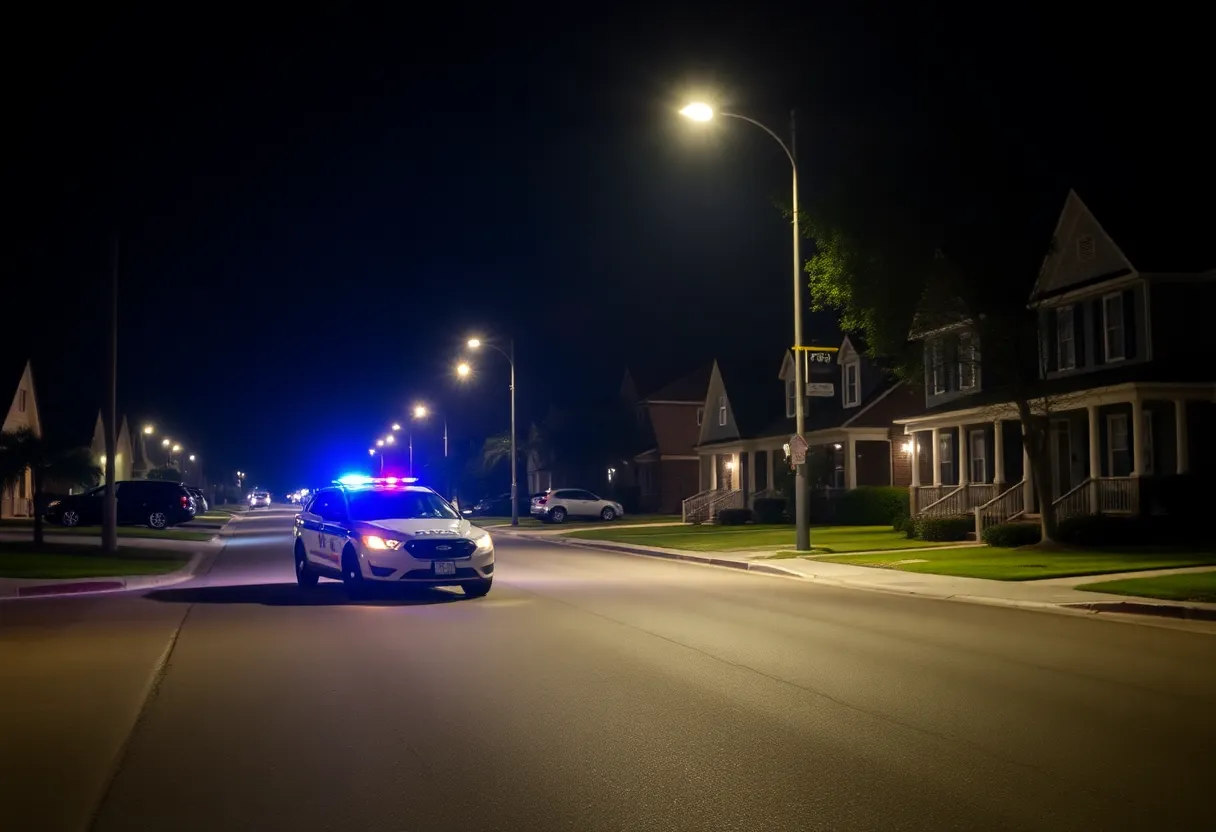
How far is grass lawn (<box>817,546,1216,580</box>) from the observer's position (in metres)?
22.3

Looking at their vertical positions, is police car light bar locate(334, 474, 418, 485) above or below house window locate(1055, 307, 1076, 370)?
below

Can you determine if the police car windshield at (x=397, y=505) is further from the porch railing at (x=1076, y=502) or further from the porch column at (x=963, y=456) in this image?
the porch column at (x=963, y=456)

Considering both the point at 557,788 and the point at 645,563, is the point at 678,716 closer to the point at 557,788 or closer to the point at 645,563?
the point at 557,788

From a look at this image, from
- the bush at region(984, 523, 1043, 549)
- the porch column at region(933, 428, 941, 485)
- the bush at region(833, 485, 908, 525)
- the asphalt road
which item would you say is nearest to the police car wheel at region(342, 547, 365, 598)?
the asphalt road

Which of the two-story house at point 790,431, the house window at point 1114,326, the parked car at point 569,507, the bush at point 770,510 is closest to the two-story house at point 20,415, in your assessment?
the parked car at point 569,507

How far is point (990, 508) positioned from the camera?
33.3 m

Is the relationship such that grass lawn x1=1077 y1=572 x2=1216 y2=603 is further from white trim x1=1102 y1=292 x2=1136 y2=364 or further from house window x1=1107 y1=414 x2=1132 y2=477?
house window x1=1107 y1=414 x2=1132 y2=477

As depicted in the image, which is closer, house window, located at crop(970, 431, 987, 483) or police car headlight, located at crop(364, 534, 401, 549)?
police car headlight, located at crop(364, 534, 401, 549)

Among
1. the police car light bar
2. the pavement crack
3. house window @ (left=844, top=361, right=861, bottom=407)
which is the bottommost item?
the pavement crack

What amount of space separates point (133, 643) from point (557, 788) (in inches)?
337

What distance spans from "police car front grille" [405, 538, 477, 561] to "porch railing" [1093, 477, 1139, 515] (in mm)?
17941

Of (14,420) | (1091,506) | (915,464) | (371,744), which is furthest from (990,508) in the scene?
(14,420)

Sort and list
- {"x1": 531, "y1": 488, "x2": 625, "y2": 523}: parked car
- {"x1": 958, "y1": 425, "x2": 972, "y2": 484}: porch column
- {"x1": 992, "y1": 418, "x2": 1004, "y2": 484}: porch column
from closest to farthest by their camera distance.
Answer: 1. {"x1": 992, "y1": 418, "x2": 1004, "y2": 484}: porch column
2. {"x1": 958, "y1": 425, "x2": 972, "y2": 484}: porch column
3. {"x1": 531, "y1": 488, "x2": 625, "y2": 523}: parked car

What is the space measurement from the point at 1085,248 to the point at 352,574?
71.9 feet
